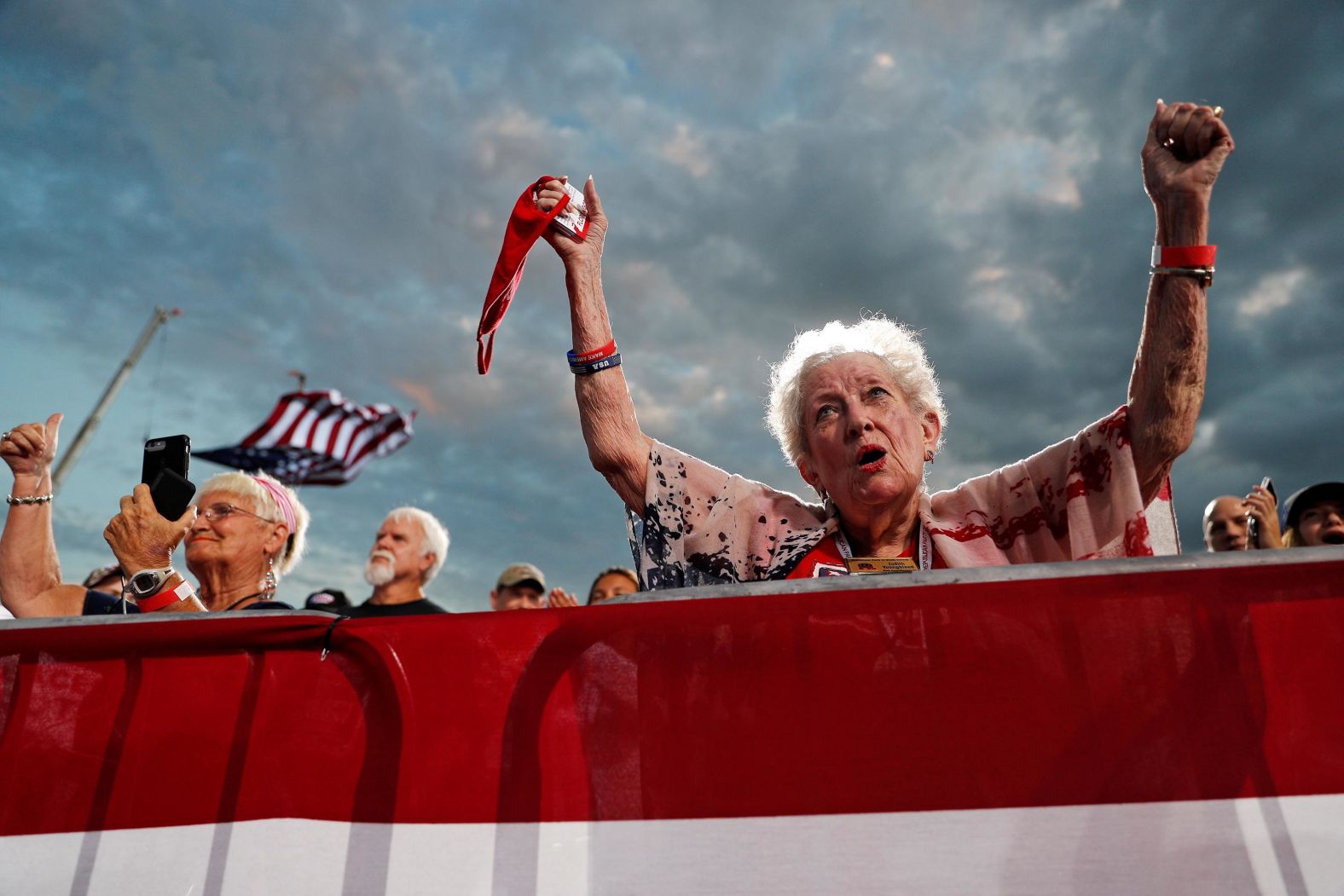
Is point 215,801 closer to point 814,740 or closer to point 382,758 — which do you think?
point 382,758

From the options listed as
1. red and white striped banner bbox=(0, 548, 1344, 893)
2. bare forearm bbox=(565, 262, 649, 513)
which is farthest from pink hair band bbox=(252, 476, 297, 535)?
red and white striped banner bbox=(0, 548, 1344, 893)

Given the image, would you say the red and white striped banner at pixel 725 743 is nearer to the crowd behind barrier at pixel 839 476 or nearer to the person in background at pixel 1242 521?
the crowd behind barrier at pixel 839 476

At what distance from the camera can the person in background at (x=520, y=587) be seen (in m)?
5.63

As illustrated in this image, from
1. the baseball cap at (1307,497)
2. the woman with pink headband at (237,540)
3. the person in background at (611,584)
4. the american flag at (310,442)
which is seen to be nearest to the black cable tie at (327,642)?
the woman with pink headband at (237,540)

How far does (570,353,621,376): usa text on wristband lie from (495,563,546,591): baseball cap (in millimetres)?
3562

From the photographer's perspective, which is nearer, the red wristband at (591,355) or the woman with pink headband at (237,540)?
the red wristband at (591,355)

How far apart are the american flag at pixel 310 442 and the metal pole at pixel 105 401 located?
271cm

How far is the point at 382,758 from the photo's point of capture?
1523 mm

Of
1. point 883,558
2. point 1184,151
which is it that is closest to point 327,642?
point 883,558

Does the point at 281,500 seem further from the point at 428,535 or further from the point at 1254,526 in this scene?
the point at 1254,526

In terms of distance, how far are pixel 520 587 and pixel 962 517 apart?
156 inches

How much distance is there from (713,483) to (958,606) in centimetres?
115

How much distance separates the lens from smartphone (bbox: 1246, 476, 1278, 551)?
4070 millimetres

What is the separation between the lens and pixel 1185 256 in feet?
6.33
